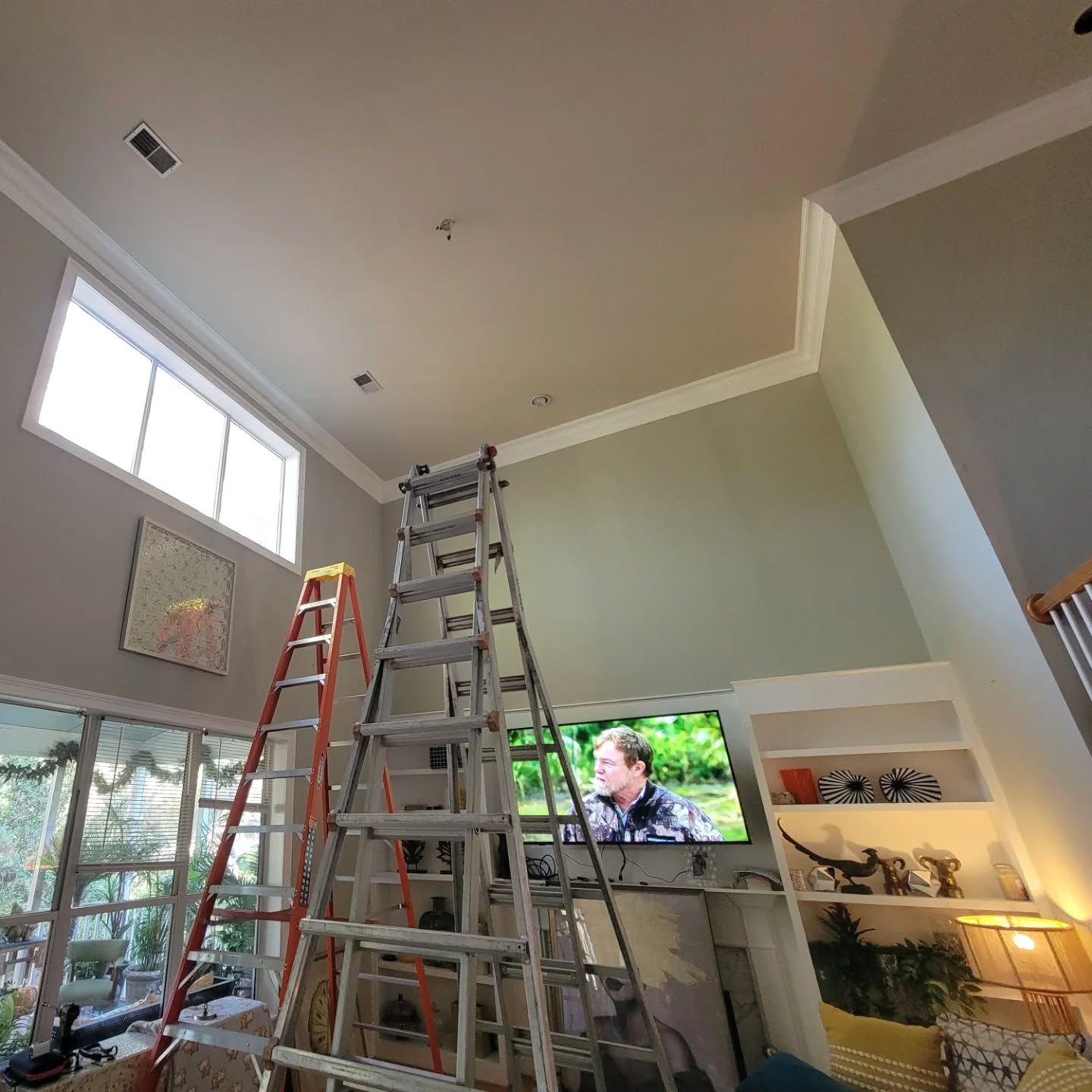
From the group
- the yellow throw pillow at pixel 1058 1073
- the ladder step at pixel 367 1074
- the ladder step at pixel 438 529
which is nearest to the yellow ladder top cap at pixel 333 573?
the ladder step at pixel 438 529

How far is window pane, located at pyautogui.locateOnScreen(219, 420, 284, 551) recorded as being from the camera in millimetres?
3863

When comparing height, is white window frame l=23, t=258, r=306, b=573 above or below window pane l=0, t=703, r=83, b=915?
above

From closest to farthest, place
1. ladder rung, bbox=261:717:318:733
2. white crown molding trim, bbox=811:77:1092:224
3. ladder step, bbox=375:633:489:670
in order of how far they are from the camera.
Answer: ladder step, bbox=375:633:489:670 < ladder rung, bbox=261:717:318:733 < white crown molding trim, bbox=811:77:1092:224

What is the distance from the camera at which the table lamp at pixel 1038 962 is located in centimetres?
231

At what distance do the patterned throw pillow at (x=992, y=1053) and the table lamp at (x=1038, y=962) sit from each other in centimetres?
25

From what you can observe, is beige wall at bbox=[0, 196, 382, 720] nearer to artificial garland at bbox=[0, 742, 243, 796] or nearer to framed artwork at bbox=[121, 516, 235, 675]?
framed artwork at bbox=[121, 516, 235, 675]

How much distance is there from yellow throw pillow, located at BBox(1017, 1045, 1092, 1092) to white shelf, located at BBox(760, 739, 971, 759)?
4.09 feet

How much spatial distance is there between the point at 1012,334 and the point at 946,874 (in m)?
2.60

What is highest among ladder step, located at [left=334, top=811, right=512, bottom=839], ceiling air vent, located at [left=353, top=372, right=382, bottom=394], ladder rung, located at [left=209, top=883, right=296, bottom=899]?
ceiling air vent, located at [left=353, top=372, right=382, bottom=394]

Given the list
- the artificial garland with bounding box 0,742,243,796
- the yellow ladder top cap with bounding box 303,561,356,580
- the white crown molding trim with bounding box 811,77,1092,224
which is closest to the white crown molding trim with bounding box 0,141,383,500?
the yellow ladder top cap with bounding box 303,561,356,580

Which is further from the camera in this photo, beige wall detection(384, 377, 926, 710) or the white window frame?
beige wall detection(384, 377, 926, 710)

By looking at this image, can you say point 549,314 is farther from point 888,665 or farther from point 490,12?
point 888,665

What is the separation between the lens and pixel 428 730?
→ 163cm

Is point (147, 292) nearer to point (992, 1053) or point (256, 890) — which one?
point (256, 890)
